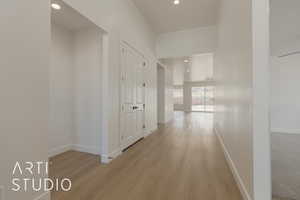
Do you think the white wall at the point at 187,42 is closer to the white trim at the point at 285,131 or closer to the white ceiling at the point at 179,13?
the white ceiling at the point at 179,13

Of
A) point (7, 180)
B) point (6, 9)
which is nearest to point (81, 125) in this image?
point (7, 180)

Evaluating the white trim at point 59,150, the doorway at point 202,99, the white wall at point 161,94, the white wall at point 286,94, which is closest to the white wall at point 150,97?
the white wall at point 161,94

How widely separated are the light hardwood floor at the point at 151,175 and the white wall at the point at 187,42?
10.6 feet

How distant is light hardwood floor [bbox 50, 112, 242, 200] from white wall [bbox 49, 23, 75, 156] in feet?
1.16

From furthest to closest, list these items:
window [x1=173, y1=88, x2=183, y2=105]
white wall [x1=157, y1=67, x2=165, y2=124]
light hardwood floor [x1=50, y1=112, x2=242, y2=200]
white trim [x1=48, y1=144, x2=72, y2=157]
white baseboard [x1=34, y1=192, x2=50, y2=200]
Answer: window [x1=173, y1=88, x2=183, y2=105] → white wall [x1=157, y1=67, x2=165, y2=124] → white trim [x1=48, y1=144, x2=72, y2=157] → light hardwood floor [x1=50, y1=112, x2=242, y2=200] → white baseboard [x1=34, y1=192, x2=50, y2=200]

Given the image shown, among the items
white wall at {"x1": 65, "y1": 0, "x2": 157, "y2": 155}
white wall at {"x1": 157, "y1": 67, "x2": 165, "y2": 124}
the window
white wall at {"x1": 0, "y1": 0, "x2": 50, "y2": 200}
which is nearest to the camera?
white wall at {"x1": 0, "y1": 0, "x2": 50, "y2": 200}

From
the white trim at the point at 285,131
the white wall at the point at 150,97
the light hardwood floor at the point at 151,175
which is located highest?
the white wall at the point at 150,97

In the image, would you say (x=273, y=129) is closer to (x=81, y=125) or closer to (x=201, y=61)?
(x=201, y=61)

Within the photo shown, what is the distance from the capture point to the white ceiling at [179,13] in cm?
335

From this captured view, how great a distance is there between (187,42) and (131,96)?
9.75 ft

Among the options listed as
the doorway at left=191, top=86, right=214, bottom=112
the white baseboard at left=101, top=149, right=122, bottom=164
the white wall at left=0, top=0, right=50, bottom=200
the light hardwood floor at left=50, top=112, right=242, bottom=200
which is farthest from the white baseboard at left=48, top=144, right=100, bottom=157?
the doorway at left=191, top=86, right=214, bottom=112

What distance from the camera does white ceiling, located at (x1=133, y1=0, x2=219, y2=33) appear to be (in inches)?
132

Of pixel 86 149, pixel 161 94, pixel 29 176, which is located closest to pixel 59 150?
pixel 86 149

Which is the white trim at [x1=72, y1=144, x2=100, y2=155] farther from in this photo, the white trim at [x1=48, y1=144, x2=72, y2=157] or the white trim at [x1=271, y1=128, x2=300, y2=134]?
the white trim at [x1=271, y1=128, x2=300, y2=134]
